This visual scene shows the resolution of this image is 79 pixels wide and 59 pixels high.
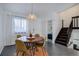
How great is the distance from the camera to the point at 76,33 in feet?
7.50

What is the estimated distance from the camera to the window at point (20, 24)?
86.6 inches

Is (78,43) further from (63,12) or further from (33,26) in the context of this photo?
(33,26)

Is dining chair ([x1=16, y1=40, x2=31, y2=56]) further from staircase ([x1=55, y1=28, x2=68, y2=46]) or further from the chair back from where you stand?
staircase ([x1=55, y1=28, x2=68, y2=46])

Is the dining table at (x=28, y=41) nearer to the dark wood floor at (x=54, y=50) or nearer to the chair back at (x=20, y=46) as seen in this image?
the chair back at (x=20, y=46)

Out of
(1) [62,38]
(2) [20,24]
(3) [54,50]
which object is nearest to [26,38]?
(2) [20,24]

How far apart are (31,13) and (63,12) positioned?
0.72m

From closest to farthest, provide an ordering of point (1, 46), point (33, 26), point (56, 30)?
point (1, 46), point (33, 26), point (56, 30)

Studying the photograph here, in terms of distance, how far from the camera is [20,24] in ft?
7.29

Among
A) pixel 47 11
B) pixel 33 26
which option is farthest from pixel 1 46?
pixel 47 11

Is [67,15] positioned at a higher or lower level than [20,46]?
higher

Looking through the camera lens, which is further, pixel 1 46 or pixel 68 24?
pixel 68 24

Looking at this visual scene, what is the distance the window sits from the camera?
2.20m

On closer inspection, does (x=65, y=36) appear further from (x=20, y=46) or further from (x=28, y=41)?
(x=20, y=46)

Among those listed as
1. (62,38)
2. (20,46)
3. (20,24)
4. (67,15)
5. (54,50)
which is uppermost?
(67,15)
